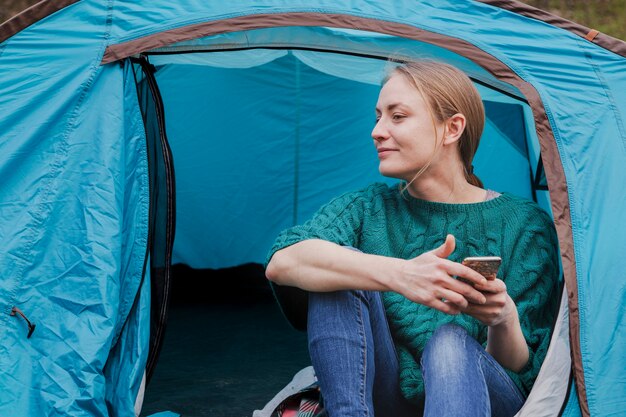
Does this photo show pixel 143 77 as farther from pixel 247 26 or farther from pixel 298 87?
pixel 298 87

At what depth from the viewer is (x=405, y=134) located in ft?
5.50

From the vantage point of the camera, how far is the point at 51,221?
1.81 metres

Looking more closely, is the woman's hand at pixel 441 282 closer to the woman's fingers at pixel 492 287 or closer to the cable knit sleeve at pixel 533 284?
the woman's fingers at pixel 492 287

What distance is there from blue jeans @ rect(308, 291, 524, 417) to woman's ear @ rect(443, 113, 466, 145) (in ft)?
1.24

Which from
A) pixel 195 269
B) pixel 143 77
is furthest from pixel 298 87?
pixel 143 77

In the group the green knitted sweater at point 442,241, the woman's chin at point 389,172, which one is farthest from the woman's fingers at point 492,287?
the woman's chin at point 389,172

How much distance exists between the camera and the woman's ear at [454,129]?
1719 millimetres

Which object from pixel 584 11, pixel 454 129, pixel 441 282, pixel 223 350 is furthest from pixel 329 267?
pixel 584 11

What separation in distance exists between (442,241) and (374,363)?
31 cm

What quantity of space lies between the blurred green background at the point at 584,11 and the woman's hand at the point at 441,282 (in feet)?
16.8

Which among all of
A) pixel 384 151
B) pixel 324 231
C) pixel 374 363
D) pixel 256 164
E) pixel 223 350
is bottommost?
pixel 223 350

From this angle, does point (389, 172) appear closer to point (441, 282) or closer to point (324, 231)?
point (324, 231)

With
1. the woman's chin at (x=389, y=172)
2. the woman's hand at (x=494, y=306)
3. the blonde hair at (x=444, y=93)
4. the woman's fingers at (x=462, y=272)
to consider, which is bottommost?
the woman's hand at (x=494, y=306)

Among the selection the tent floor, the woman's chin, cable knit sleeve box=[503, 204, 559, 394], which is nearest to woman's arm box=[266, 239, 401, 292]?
the woman's chin
